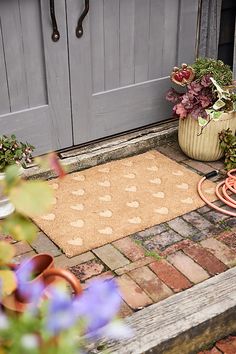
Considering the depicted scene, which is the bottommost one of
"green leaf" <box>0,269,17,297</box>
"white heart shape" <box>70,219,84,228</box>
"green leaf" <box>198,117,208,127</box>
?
"white heart shape" <box>70,219,84,228</box>

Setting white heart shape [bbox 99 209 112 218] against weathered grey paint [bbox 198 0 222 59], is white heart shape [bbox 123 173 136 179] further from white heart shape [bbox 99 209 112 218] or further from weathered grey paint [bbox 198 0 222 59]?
weathered grey paint [bbox 198 0 222 59]

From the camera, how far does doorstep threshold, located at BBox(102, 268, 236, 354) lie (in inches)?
78.9

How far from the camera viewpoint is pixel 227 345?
7.41 ft

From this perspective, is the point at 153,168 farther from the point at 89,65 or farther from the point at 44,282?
the point at 44,282

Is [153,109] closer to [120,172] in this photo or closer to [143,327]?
[120,172]

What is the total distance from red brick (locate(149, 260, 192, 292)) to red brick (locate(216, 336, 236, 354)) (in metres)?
0.29

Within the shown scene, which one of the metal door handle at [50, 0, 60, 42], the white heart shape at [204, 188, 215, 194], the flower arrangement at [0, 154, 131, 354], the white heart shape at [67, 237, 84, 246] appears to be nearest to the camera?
the flower arrangement at [0, 154, 131, 354]

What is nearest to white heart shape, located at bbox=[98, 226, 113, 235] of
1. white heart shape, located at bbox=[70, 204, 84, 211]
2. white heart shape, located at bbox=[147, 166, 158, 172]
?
white heart shape, located at bbox=[70, 204, 84, 211]

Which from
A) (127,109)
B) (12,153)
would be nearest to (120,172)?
(127,109)

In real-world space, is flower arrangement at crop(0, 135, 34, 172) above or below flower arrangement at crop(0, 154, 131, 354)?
below

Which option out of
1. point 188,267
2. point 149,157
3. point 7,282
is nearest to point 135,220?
point 188,267

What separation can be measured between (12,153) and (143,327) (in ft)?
4.07

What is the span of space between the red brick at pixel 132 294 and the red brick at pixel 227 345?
347mm

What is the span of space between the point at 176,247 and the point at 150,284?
33 centimetres
